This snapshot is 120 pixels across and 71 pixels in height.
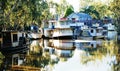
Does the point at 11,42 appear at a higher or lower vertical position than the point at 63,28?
higher

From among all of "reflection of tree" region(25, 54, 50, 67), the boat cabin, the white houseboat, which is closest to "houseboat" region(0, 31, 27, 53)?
the boat cabin

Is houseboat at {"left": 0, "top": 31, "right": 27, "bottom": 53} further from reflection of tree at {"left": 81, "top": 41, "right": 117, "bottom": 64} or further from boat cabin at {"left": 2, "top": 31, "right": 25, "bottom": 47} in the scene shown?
reflection of tree at {"left": 81, "top": 41, "right": 117, "bottom": 64}

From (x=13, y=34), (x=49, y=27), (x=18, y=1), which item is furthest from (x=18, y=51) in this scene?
(x=49, y=27)

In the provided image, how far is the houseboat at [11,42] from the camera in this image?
4025 centimetres

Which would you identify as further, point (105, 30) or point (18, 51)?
point (105, 30)

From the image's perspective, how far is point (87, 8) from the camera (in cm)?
12019

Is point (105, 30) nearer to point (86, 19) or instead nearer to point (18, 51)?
point (86, 19)

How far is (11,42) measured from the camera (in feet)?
136

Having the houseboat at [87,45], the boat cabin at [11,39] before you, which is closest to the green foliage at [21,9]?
the boat cabin at [11,39]

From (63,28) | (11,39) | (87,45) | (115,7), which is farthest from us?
(63,28)

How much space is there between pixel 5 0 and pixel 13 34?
9.03 m

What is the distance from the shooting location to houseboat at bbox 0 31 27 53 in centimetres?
4025

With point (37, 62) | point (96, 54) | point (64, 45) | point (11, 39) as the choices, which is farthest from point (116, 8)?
point (37, 62)

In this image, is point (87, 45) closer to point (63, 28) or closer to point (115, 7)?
point (115, 7)
